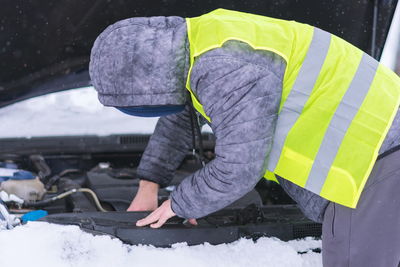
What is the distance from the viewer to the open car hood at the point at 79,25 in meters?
2.13

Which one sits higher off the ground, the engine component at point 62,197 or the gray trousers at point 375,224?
the gray trousers at point 375,224

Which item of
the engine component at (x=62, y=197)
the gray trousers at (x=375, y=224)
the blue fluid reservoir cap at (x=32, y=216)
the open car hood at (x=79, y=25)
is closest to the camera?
the gray trousers at (x=375, y=224)

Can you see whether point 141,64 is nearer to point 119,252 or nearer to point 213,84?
point 213,84

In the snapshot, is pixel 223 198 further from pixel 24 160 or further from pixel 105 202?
pixel 24 160

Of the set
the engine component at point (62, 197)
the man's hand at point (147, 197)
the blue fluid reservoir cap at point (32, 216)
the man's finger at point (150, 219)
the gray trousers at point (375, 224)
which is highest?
the gray trousers at point (375, 224)

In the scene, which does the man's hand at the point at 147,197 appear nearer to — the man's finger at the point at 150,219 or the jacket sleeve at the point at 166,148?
the jacket sleeve at the point at 166,148

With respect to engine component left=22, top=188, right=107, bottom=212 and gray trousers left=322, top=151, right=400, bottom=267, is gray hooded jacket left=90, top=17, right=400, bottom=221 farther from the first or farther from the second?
engine component left=22, top=188, right=107, bottom=212

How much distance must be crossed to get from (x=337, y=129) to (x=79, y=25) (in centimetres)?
124

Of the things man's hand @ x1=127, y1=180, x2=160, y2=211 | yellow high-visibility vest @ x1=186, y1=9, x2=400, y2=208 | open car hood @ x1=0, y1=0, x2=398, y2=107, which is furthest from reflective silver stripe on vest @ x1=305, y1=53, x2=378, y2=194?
open car hood @ x1=0, y1=0, x2=398, y2=107

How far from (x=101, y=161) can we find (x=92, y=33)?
21.8 inches

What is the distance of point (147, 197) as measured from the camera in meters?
1.81

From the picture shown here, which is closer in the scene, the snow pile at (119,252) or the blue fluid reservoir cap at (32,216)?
the snow pile at (119,252)

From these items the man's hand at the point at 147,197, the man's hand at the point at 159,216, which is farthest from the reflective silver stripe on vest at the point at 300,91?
the man's hand at the point at 147,197

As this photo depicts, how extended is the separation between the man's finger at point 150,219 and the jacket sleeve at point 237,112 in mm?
259
